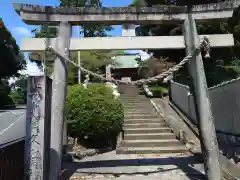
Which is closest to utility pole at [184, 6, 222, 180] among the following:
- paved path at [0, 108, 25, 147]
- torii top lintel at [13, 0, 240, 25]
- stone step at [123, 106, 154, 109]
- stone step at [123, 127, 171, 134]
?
torii top lintel at [13, 0, 240, 25]

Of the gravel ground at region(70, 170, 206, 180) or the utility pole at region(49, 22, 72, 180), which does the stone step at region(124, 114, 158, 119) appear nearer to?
the gravel ground at region(70, 170, 206, 180)

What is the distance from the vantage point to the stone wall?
4250mm

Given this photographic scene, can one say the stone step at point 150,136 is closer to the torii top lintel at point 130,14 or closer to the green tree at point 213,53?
the torii top lintel at point 130,14

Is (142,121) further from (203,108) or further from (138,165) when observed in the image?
(203,108)

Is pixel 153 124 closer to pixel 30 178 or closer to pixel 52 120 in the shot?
pixel 52 120

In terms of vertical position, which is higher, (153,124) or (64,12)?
(64,12)

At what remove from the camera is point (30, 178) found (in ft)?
16.0

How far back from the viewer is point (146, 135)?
11.0m

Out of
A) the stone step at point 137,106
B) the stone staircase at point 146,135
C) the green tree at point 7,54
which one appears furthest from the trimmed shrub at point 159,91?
the green tree at point 7,54

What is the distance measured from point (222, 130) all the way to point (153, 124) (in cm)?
365

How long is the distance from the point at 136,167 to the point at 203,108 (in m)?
2.66

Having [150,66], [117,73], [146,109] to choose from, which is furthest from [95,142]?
[117,73]

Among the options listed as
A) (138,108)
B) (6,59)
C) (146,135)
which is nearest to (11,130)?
(146,135)

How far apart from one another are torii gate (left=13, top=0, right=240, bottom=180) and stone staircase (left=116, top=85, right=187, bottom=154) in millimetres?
3892
